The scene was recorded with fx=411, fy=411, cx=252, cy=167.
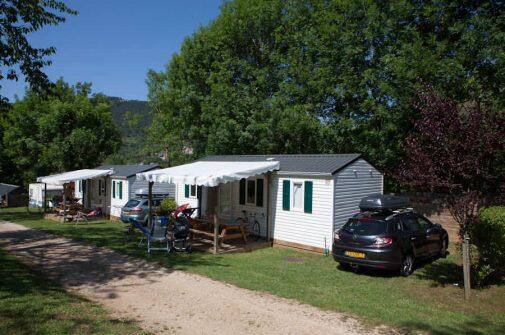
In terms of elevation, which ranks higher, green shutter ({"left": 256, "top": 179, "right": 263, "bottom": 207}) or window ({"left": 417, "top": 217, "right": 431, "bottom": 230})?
green shutter ({"left": 256, "top": 179, "right": 263, "bottom": 207})

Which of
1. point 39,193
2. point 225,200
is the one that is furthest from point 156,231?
point 39,193

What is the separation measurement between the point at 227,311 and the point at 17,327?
134 inches

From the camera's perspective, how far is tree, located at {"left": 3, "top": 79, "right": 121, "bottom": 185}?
33.3 m

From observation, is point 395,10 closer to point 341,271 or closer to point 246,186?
point 246,186

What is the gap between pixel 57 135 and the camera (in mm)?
33656

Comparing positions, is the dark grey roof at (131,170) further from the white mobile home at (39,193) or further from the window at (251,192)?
the white mobile home at (39,193)

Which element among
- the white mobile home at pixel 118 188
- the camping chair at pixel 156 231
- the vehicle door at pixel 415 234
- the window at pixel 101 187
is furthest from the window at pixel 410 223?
the window at pixel 101 187

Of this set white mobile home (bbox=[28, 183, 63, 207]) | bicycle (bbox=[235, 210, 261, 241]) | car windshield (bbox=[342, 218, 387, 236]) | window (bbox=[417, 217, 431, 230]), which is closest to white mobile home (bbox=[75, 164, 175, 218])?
white mobile home (bbox=[28, 183, 63, 207])

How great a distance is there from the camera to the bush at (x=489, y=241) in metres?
8.96

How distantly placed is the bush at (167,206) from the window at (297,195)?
8009mm

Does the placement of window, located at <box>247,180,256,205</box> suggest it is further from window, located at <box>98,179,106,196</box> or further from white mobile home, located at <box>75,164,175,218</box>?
window, located at <box>98,179,106,196</box>

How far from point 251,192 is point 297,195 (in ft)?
8.28

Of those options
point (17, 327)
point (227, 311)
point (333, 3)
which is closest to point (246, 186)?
point (227, 311)

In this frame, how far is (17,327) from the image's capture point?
6.41m
